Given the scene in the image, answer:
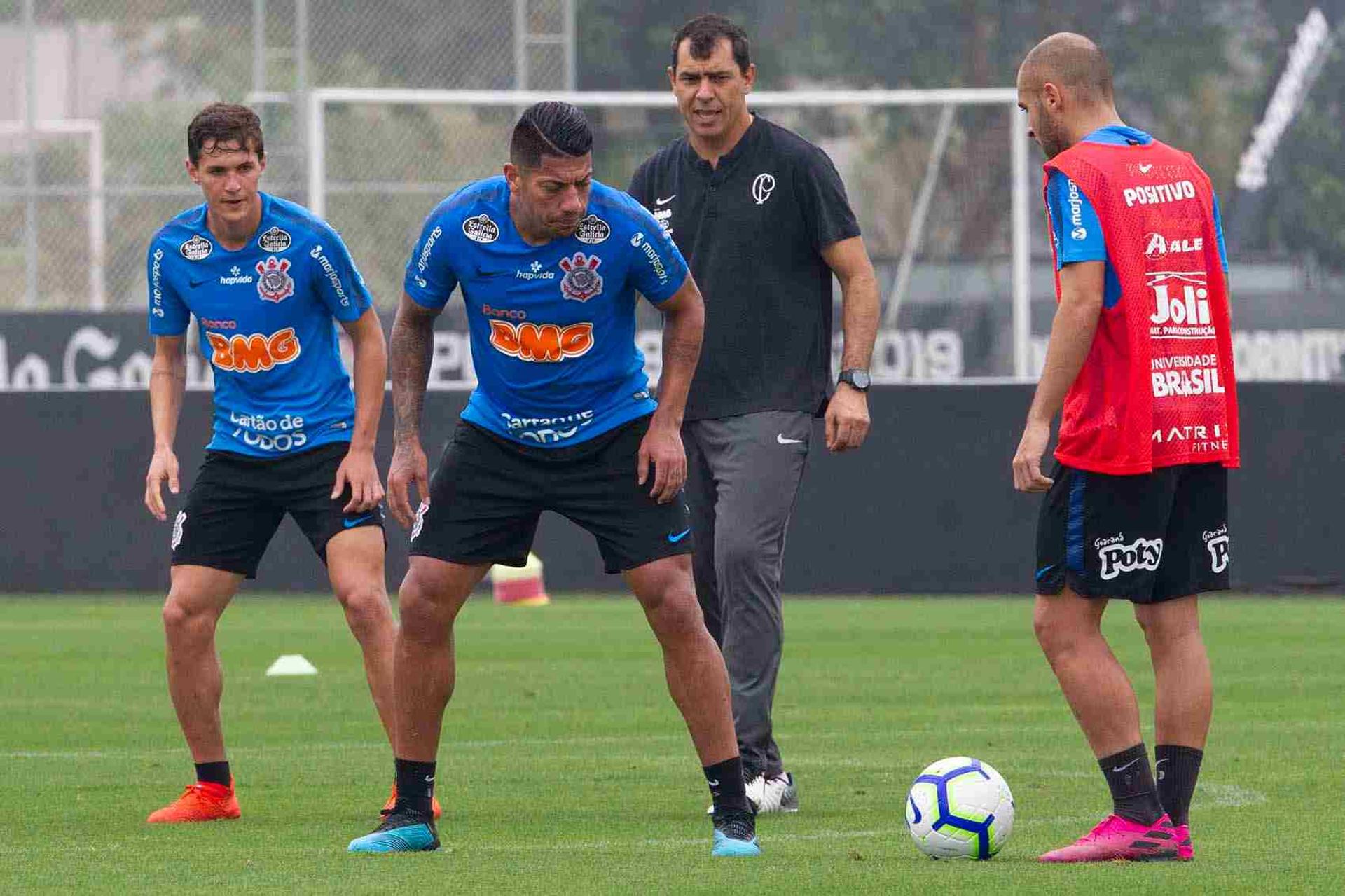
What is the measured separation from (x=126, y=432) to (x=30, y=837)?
11.1 meters

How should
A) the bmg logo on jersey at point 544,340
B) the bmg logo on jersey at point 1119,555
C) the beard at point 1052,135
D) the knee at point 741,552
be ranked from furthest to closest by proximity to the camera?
the knee at point 741,552 < the bmg logo on jersey at point 544,340 < the beard at point 1052,135 < the bmg logo on jersey at point 1119,555

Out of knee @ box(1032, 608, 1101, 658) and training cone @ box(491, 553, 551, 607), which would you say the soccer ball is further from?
training cone @ box(491, 553, 551, 607)

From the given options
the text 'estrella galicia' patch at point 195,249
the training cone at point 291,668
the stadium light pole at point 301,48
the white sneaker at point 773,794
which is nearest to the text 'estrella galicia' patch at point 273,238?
the text 'estrella galicia' patch at point 195,249

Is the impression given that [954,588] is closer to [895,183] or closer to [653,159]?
[895,183]

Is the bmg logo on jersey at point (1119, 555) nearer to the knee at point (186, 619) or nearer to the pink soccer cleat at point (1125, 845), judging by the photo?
the pink soccer cleat at point (1125, 845)

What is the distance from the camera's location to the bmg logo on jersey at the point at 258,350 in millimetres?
7758

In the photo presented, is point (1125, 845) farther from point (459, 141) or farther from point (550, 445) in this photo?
point (459, 141)

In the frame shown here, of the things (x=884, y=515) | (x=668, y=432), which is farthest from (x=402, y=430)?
(x=884, y=515)

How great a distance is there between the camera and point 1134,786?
640 centimetres

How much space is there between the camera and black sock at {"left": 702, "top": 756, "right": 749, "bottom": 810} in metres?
6.59

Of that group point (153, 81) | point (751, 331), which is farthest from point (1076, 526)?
point (153, 81)

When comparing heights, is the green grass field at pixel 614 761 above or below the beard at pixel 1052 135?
below

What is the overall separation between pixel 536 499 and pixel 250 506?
4.65ft

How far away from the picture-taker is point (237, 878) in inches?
245
